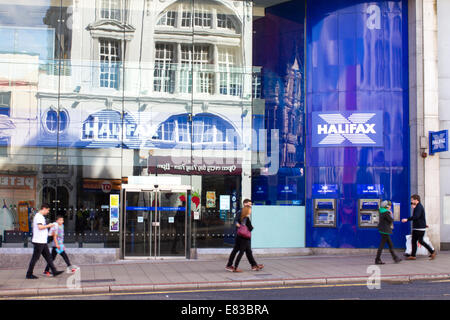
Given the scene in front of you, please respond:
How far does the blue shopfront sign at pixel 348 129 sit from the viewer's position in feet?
57.5

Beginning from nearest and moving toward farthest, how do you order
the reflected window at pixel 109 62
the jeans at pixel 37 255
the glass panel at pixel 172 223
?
1. the jeans at pixel 37 255
2. the glass panel at pixel 172 223
3. the reflected window at pixel 109 62

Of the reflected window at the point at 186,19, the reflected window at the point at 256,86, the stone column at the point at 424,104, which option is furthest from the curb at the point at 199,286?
the reflected window at the point at 186,19

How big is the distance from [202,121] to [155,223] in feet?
11.4

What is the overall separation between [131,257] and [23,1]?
8390 millimetres

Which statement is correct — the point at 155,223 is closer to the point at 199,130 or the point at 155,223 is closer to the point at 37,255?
the point at 199,130

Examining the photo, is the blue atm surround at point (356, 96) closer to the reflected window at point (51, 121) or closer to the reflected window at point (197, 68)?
the reflected window at point (197, 68)

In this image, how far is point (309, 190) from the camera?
1764 cm

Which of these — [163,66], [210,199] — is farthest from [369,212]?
[163,66]

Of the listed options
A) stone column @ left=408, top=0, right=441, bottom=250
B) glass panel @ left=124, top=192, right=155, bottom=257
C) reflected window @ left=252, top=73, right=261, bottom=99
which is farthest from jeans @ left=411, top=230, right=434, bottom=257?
glass panel @ left=124, top=192, right=155, bottom=257

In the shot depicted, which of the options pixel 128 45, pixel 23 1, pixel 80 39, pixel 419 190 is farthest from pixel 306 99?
pixel 23 1

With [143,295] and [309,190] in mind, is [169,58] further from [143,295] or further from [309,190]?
[143,295]

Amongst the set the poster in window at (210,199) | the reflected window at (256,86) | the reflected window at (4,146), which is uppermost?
the reflected window at (256,86)

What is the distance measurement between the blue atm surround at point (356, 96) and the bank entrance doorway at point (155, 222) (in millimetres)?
3990

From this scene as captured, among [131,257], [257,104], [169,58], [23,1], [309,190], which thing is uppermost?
[23,1]
